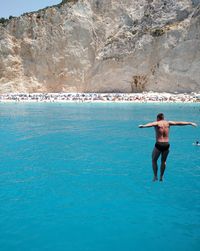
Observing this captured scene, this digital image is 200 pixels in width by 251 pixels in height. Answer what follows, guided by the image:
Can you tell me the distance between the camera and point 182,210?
33.4 feet

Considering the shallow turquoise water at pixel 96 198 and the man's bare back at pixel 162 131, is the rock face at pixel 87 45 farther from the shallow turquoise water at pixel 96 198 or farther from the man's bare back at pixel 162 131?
the man's bare back at pixel 162 131

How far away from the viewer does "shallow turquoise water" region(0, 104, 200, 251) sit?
8.48 meters

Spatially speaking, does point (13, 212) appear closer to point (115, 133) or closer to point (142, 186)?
point (142, 186)

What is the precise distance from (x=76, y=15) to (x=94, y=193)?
207ft

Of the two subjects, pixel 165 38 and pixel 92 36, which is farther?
pixel 92 36

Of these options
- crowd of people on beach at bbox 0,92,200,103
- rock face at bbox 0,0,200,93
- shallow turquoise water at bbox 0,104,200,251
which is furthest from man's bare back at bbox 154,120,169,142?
rock face at bbox 0,0,200,93

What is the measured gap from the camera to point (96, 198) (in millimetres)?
11141

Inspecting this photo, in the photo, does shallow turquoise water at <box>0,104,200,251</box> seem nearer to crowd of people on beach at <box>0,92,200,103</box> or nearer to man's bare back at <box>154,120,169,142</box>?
man's bare back at <box>154,120,169,142</box>

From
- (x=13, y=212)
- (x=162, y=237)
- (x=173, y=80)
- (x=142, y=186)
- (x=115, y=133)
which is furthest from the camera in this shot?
(x=173, y=80)

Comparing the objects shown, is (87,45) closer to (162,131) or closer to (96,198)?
(96,198)

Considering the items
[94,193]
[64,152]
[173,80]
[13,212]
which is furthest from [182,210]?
[173,80]

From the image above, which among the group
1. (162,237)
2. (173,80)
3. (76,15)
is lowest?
(162,237)

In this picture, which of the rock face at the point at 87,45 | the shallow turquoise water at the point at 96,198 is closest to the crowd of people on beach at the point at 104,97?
the rock face at the point at 87,45

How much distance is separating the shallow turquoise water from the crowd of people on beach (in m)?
37.5
